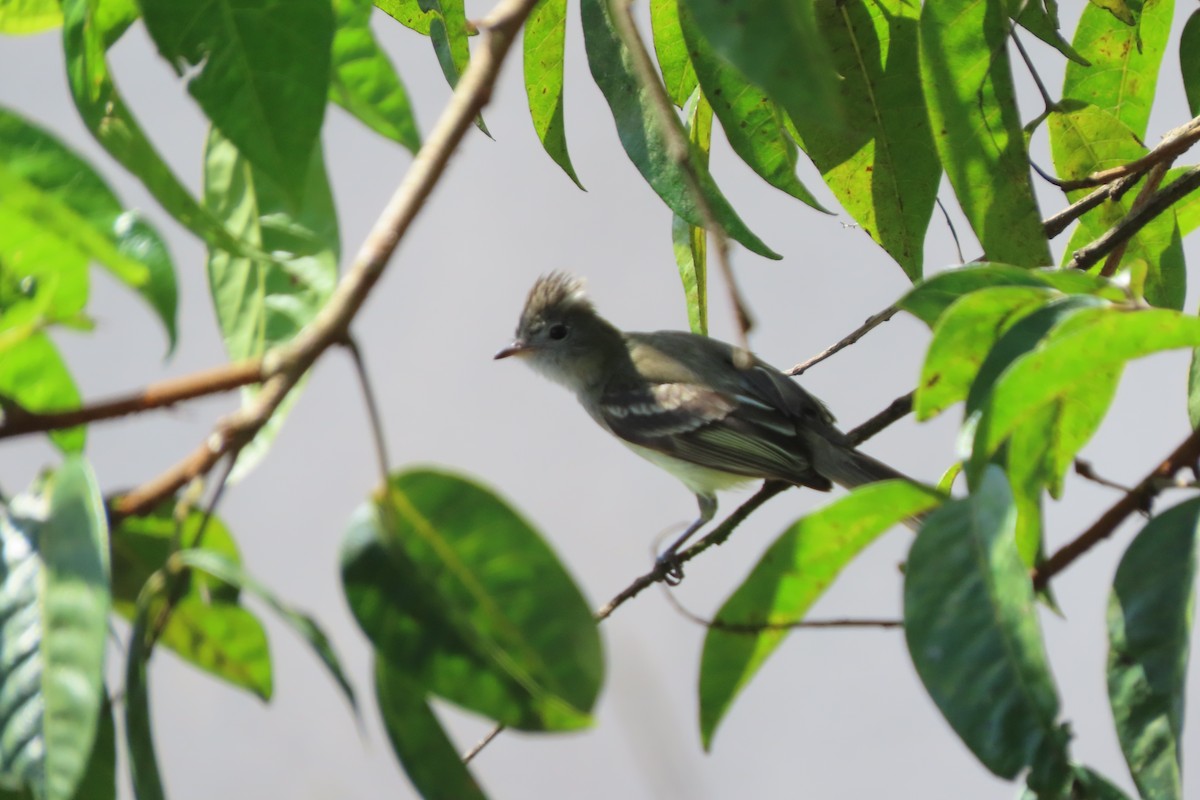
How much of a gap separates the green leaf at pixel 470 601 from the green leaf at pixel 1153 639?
0.42 m

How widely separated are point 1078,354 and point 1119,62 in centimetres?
108

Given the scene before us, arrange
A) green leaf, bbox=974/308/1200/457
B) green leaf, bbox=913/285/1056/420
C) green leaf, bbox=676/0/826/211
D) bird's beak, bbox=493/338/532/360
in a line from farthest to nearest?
bird's beak, bbox=493/338/532/360 < green leaf, bbox=676/0/826/211 < green leaf, bbox=913/285/1056/420 < green leaf, bbox=974/308/1200/457

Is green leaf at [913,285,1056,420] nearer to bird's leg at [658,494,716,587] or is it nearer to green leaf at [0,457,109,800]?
green leaf at [0,457,109,800]

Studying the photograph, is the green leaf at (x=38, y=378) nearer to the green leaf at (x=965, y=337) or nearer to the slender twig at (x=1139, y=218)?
the green leaf at (x=965, y=337)

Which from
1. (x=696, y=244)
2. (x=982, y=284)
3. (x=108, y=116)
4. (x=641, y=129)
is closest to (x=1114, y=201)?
(x=696, y=244)

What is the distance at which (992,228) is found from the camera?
1428mm

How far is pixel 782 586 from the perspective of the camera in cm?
98

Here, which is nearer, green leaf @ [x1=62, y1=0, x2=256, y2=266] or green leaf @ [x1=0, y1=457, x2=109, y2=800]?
green leaf @ [x1=0, y1=457, x2=109, y2=800]

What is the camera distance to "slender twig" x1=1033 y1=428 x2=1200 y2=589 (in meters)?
0.94

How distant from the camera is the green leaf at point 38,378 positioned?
0.97 m

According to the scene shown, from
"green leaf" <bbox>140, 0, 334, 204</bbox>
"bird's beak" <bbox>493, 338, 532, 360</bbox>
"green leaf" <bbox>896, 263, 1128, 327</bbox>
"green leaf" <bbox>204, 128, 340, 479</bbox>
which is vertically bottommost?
"bird's beak" <bbox>493, 338, 532, 360</bbox>

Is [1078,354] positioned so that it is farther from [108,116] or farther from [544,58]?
[544,58]

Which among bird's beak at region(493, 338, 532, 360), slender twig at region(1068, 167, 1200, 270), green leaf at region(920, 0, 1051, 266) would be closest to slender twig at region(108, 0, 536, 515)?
green leaf at region(920, 0, 1051, 266)

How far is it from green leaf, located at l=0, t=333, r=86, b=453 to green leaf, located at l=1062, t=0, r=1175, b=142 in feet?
4.58
